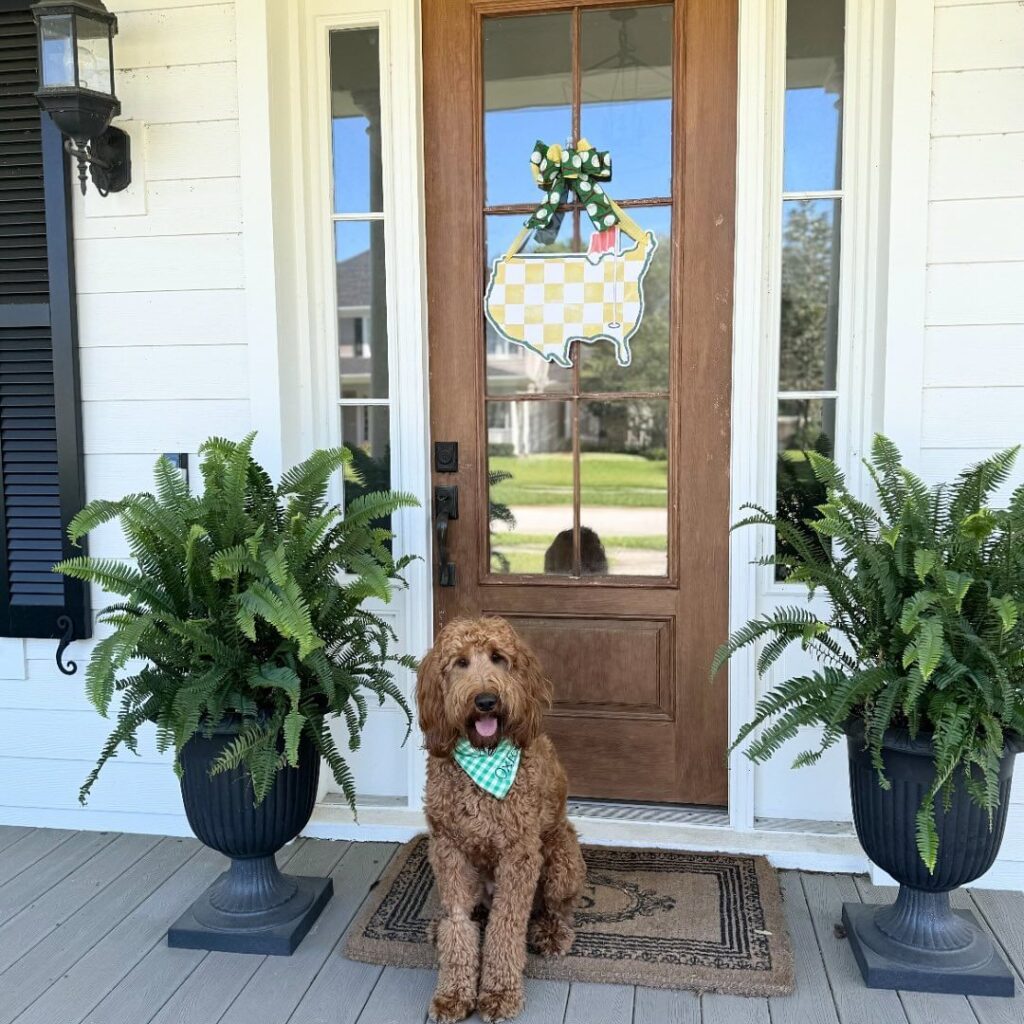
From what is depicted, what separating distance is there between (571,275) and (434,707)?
1385 mm

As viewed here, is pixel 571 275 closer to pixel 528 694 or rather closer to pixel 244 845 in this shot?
pixel 528 694

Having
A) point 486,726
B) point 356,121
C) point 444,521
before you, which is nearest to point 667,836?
point 486,726

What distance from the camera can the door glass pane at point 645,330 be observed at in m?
2.66

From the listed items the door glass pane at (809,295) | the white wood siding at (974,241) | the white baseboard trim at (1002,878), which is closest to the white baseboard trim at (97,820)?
the white baseboard trim at (1002,878)

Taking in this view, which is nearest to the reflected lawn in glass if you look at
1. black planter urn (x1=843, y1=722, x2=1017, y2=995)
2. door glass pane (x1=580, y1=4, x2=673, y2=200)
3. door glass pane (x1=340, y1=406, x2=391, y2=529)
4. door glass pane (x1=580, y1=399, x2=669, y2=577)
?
door glass pane (x1=340, y1=406, x2=391, y2=529)

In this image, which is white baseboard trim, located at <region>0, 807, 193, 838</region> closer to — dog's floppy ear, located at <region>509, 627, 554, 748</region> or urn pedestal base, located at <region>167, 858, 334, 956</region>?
urn pedestal base, located at <region>167, 858, 334, 956</region>

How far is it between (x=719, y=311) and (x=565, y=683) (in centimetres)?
120

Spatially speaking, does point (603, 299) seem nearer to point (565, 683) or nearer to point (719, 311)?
point (719, 311)

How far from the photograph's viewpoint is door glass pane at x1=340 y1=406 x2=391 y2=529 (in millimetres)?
2801

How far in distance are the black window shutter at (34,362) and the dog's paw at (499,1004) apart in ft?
5.45

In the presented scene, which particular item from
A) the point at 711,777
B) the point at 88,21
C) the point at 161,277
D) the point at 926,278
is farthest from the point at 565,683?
the point at 88,21

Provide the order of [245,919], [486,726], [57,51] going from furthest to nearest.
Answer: [57,51] → [245,919] → [486,726]

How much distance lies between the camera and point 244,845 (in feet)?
7.27

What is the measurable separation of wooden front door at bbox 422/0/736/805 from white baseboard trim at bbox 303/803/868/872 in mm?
139
